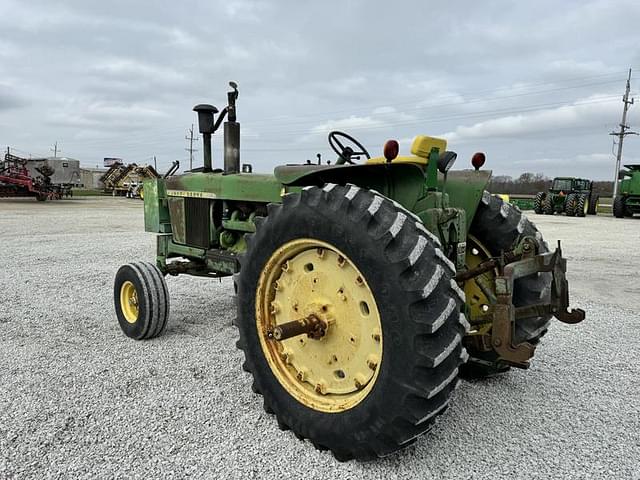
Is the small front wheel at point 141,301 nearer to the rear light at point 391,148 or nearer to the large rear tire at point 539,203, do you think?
the rear light at point 391,148

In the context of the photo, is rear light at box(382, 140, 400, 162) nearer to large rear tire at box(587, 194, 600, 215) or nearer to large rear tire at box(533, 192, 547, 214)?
large rear tire at box(533, 192, 547, 214)

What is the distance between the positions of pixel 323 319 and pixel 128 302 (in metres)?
2.44

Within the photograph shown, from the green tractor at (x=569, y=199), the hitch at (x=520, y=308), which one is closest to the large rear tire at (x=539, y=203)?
the green tractor at (x=569, y=199)

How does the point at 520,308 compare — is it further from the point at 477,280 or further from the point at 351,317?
the point at 351,317

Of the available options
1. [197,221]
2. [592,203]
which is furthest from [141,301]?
[592,203]

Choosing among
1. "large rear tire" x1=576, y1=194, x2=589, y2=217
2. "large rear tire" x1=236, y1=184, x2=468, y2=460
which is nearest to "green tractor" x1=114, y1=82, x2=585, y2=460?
"large rear tire" x1=236, y1=184, x2=468, y2=460

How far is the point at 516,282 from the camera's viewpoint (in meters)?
3.04

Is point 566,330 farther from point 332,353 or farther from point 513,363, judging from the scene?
point 332,353

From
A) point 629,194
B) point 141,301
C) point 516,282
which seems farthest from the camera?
point 629,194

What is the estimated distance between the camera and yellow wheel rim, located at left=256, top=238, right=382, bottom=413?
230 cm

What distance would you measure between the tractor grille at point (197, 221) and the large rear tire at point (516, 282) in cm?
230

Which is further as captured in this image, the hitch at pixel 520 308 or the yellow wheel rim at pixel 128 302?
the yellow wheel rim at pixel 128 302

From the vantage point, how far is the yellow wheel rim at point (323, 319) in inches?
90.5

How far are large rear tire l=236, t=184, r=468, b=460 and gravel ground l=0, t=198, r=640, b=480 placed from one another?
0.74 feet
